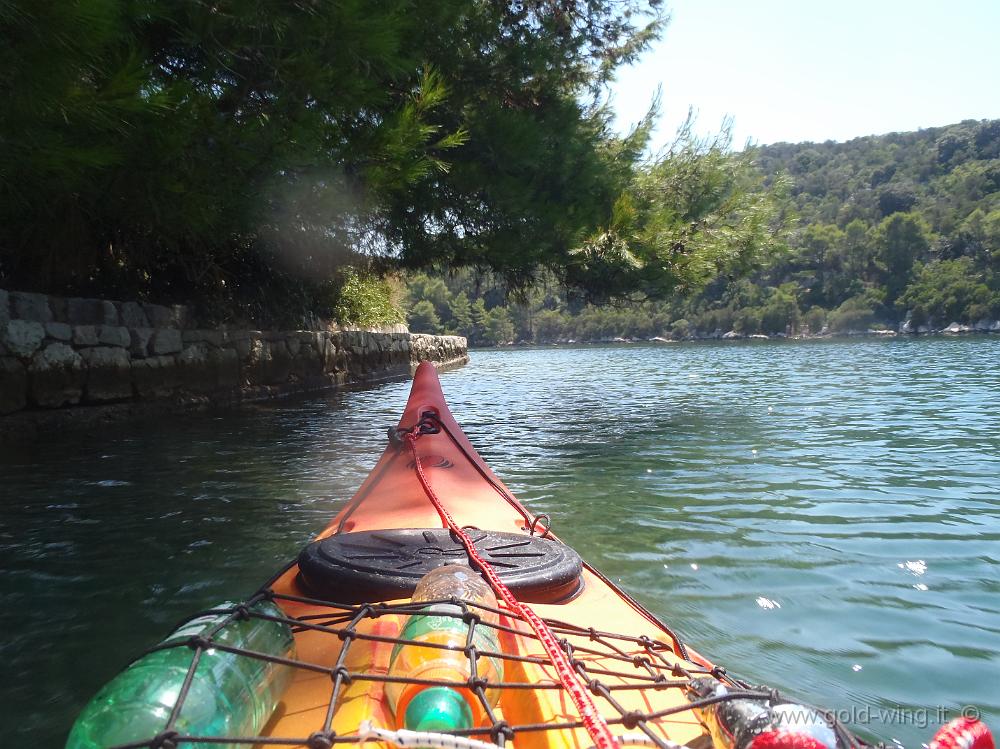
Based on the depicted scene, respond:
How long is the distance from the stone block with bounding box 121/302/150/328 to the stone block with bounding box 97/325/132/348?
0.18 m

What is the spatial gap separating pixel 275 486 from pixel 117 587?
6.12 ft

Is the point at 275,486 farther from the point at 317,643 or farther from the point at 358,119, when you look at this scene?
the point at 317,643

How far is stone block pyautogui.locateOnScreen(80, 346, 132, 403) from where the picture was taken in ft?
23.3

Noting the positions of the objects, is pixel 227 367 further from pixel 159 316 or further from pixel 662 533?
pixel 662 533

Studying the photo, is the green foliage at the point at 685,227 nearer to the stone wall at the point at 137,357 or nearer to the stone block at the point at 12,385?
the stone wall at the point at 137,357

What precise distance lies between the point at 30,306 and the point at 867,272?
83.1 meters

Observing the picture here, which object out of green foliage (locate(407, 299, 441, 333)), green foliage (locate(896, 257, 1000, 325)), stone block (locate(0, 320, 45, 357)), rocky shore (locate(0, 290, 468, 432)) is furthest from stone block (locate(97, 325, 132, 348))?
Answer: green foliage (locate(896, 257, 1000, 325))

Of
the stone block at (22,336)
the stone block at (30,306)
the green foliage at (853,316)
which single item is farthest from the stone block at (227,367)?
the green foliage at (853,316)

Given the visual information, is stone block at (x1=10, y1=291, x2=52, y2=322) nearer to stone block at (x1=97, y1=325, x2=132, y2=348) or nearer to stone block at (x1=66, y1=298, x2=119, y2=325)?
stone block at (x1=66, y1=298, x2=119, y2=325)

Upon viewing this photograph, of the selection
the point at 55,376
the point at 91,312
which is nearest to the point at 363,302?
the point at 91,312

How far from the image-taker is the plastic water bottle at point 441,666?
3.76ft

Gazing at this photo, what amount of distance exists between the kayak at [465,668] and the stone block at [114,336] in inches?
256

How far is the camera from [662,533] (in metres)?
3.63

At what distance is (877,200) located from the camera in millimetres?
85875
